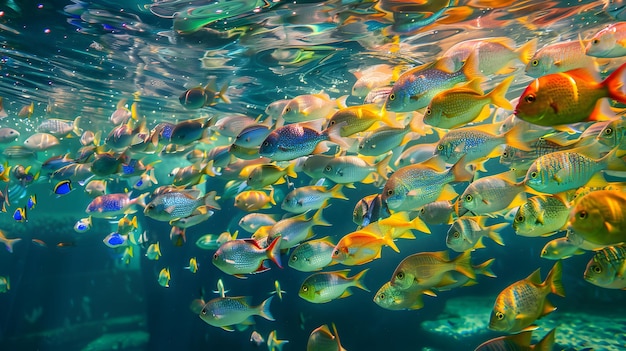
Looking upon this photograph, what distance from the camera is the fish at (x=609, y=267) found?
3.34 m

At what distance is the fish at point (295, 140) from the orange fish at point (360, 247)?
121cm

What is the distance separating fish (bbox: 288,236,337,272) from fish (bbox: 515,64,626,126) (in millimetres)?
3356

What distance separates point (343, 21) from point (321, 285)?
6260 millimetres

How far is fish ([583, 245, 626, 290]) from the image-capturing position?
3344 millimetres

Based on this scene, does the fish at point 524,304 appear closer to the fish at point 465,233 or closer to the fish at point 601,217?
the fish at point 601,217

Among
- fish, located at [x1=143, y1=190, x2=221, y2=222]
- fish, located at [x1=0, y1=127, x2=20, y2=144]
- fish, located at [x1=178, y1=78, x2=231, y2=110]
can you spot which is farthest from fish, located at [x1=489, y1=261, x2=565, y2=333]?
fish, located at [x1=0, y1=127, x2=20, y2=144]

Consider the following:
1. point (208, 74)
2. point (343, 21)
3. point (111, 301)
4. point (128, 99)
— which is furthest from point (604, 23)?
point (111, 301)

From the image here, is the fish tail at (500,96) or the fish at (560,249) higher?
the fish tail at (500,96)

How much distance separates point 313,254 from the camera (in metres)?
5.34

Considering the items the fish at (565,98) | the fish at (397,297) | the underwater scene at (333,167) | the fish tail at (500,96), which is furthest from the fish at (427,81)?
the fish at (397,297)

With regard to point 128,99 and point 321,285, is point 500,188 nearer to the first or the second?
point 321,285

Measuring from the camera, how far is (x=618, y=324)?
385 inches

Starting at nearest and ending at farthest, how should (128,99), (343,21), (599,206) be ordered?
1. (599,206)
2. (343,21)
3. (128,99)

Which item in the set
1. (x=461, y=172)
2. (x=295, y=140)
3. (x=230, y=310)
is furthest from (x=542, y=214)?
(x=230, y=310)
